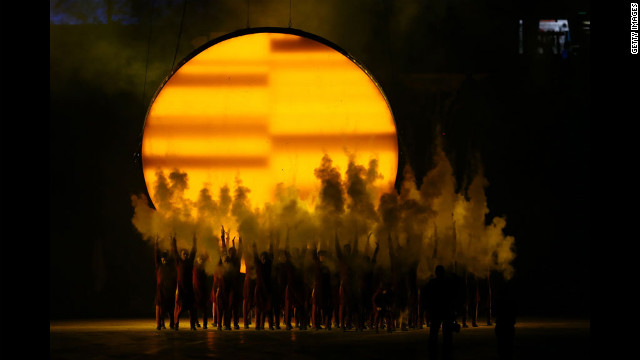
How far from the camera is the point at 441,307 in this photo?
8414 mm

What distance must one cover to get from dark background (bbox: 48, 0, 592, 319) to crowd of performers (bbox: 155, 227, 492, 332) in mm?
2806

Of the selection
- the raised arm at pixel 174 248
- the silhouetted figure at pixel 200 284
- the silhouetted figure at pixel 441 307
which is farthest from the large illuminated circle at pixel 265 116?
the silhouetted figure at pixel 441 307

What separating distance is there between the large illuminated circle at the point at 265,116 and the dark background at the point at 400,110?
1803 millimetres

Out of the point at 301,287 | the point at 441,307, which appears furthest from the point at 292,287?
the point at 441,307

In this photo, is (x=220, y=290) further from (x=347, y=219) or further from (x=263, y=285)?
(x=347, y=219)

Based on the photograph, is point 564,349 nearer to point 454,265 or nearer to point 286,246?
point 454,265

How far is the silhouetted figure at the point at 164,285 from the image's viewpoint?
12.4 m

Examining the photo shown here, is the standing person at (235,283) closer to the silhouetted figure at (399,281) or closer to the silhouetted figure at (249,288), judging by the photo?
the silhouetted figure at (249,288)

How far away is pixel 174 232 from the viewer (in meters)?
12.6

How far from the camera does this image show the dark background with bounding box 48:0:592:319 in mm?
15094

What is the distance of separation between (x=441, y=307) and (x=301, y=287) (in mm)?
4132

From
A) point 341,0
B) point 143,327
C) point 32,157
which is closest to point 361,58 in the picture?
point 341,0

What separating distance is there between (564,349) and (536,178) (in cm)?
602

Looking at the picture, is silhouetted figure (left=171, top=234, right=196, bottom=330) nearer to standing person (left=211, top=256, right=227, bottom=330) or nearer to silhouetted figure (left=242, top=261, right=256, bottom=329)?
standing person (left=211, top=256, right=227, bottom=330)
